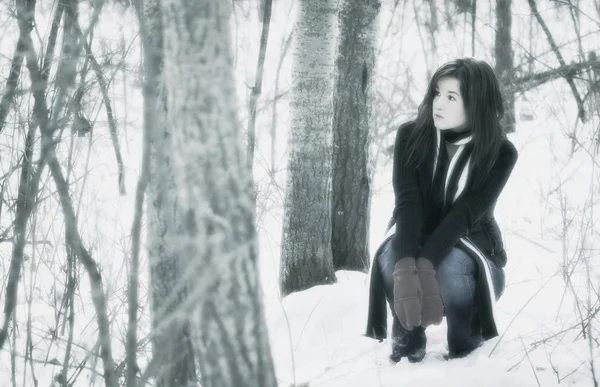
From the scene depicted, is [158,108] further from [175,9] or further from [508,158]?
[508,158]

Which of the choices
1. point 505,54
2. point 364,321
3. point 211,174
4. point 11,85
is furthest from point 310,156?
point 505,54

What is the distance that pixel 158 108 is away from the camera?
1.94 metres

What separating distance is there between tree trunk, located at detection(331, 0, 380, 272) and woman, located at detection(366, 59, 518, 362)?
1.09 meters

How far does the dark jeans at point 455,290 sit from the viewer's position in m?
2.45

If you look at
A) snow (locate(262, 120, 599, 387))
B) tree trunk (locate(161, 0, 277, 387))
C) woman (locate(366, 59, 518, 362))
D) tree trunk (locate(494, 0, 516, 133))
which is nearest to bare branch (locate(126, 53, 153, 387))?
tree trunk (locate(161, 0, 277, 387))

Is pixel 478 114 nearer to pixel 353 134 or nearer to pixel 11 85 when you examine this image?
pixel 353 134

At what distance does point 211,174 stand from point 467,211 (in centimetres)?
136

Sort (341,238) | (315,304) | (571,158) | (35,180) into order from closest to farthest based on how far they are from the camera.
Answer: (35,180)
(315,304)
(341,238)
(571,158)

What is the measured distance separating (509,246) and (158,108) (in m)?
3.28

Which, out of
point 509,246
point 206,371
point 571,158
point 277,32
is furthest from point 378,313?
point 277,32

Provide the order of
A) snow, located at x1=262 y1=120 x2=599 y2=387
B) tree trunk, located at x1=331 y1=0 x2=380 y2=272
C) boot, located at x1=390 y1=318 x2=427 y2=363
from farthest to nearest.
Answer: tree trunk, located at x1=331 y1=0 x2=380 y2=272
boot, located at x1=390 y1=318 x2=427 y2=363
snow, located at x1=262 y1=120 x2=599 y2=387

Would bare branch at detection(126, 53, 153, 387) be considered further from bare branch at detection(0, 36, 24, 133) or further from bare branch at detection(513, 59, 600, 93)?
bare branch at detection(513, 59, 600, 93)

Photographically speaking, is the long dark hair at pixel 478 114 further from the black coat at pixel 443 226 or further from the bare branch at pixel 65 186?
the bare branch at pixel 65 186

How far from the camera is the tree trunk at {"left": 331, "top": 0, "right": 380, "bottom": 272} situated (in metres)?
3.71
